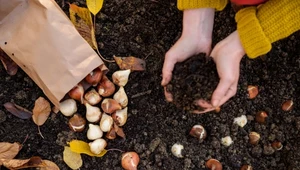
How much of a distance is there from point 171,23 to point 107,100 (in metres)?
0.31

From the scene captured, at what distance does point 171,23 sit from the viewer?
4.61 ft

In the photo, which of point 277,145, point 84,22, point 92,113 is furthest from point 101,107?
point 277,145

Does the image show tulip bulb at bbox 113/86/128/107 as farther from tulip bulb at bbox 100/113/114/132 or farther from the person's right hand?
the person's right hand

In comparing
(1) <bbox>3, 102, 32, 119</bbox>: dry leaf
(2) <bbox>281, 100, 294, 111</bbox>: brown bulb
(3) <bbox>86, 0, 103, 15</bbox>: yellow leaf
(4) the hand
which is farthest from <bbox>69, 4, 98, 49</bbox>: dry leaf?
(2) <bbox>281, 100, 294, 111</bbox>: brown bulb

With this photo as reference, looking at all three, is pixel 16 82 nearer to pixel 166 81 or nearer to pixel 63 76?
pixel 63 76

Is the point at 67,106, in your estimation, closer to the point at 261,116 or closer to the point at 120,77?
the point at 120,77

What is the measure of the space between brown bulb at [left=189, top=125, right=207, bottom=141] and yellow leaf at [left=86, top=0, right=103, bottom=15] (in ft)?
1.42

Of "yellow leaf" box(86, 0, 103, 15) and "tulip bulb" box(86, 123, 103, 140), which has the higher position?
"yellow leaf" box(86, 0, 103, 15)

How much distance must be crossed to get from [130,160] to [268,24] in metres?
0.51

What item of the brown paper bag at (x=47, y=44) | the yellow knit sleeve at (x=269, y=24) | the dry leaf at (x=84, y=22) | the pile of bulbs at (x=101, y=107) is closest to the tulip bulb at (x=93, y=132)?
the pile of bulbs at (x=101, y=107)

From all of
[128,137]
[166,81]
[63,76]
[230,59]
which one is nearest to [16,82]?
[63,76]

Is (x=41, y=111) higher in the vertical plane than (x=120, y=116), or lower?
higher

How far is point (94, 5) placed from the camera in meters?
1.36

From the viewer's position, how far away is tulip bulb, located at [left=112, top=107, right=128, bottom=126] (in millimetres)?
1302
